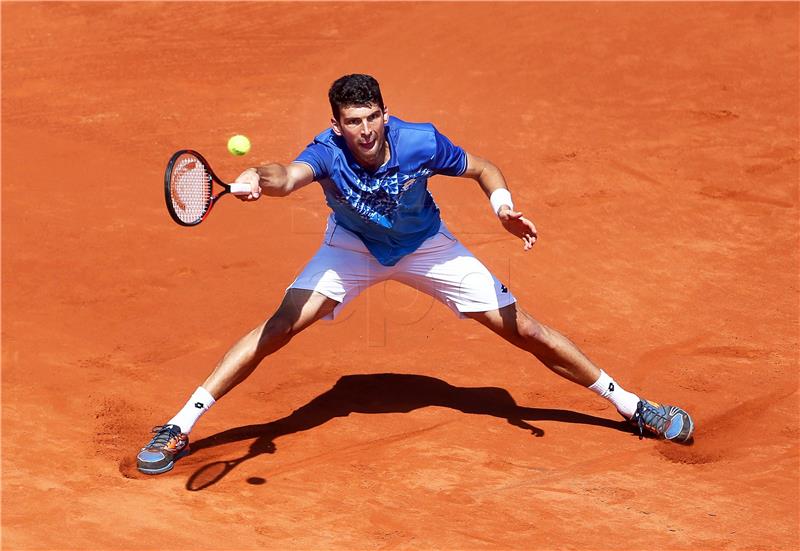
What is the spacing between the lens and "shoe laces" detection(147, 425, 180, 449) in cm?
616

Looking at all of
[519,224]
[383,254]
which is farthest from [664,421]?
[383,254]

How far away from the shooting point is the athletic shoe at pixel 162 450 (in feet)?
20.0

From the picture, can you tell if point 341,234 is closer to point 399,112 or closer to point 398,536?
point 398,536

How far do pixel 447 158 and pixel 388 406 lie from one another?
64.8 inches

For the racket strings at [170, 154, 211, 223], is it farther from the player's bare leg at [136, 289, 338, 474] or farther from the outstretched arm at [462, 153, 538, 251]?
the outstretched arm at [462, 153, 538, 251]

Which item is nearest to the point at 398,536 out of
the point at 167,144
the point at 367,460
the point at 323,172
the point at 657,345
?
the point at 367,460

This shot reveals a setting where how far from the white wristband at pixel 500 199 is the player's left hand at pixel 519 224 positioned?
0.18 feet

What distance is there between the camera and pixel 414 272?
649 cm

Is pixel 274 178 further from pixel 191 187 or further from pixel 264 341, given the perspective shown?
pixel 264 341

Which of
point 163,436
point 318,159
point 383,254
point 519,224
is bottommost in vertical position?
point 163,436

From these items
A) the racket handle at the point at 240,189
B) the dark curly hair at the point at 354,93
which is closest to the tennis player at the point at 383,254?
the dark curly hair at the point at 354,93

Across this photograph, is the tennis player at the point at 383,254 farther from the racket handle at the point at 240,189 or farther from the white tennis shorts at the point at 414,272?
the racket handle at the point at 240,189

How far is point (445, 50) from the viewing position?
41.9ft

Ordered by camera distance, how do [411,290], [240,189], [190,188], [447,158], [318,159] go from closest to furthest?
[240,189] → [190,188] → [318,159] → [447,158] → [411,290]
